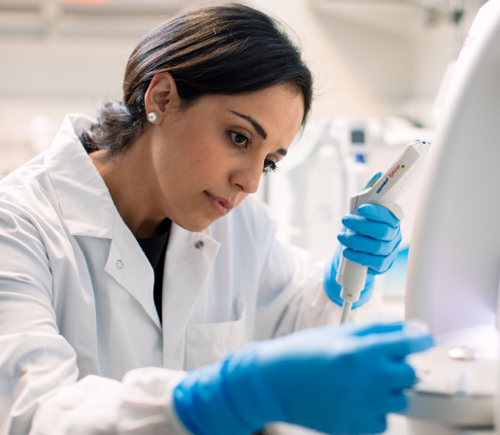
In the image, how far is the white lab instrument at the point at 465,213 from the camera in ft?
2.06

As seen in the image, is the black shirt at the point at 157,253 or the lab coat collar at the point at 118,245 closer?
the lab coat collar at the point at 118,245

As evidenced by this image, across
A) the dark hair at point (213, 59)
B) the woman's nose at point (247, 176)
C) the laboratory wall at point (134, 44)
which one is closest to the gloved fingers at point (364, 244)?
the woman's nose at point (247, 176)

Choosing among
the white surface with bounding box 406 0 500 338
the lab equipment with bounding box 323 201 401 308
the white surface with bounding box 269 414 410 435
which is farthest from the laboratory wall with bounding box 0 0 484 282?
the white surface with bounding box 269 414 410 435

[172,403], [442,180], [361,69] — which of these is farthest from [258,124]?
[361,69]

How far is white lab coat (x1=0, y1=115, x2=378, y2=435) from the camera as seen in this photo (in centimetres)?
58

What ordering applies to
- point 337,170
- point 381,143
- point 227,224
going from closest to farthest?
1. point 227,224
2. point 381,143
3. point 337,170

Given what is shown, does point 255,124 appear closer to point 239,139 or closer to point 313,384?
point 239,139

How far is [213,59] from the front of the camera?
0.92 meters

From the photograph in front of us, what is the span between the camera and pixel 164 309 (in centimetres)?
103

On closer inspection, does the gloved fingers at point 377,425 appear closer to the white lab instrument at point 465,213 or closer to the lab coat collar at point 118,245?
the white lab instrument at point 465,213

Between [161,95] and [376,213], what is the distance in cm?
50

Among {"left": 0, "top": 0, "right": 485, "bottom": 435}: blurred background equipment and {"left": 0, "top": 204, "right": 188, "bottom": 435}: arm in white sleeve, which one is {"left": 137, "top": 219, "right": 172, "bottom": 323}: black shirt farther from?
{"left": 0, "top": 0, "right": 485, "bottom": 435}: blurred background equipment

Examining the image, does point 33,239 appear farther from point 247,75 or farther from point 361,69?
point 361,69

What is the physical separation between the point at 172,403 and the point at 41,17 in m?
3.85
